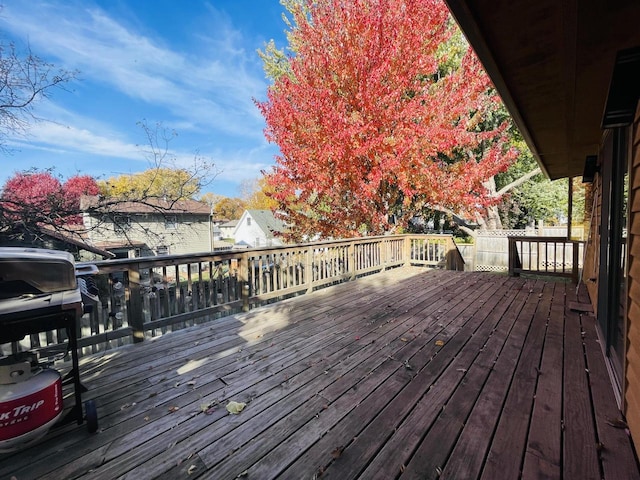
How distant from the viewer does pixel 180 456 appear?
1.50m

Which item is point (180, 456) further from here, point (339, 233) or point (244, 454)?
point (339, 233)

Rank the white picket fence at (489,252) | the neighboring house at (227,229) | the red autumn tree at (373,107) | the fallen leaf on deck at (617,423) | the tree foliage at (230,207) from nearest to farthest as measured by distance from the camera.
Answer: the fallen leaf on deck at (617,423), the red autumn tree at (373,107), the white picket fence at (489,252), the tree foliage at (230,207), the neighboring house at (227,229)

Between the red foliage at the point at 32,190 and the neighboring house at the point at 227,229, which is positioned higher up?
the red foliage at the point at 32,190

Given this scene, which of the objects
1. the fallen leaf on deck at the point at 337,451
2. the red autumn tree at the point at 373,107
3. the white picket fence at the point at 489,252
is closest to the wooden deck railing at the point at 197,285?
the fallen leaf on deck at the point at 337,451

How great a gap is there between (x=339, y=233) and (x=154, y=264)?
20.9ft

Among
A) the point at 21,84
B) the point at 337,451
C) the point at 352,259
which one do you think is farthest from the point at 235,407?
the point at 21,84

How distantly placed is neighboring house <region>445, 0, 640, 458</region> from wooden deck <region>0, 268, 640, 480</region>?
15cm

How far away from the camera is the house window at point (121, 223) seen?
5469 mm

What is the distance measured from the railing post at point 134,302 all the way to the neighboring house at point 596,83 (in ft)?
10.3

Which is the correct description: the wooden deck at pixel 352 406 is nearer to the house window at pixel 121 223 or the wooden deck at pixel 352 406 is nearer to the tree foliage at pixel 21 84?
the house window at pixel 121 223

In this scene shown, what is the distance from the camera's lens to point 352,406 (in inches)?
74.2

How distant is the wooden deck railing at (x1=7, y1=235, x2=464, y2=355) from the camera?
280 centimetres

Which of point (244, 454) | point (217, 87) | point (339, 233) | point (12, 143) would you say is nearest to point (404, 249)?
point (339, 233)

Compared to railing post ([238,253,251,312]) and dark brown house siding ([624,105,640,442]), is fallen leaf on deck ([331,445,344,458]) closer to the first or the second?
dark brown house siding ([624,105,640,442])
